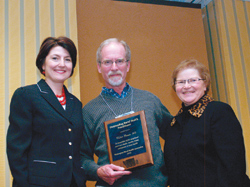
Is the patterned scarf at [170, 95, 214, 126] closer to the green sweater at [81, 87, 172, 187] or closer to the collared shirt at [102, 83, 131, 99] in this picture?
the green sweater at [81, 87, 172, 187]

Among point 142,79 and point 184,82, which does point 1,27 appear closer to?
point 142,79

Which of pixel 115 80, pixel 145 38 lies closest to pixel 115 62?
pixel 115 80

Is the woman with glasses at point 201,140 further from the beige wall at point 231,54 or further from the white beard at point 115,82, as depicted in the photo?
the beige wall at point 231,54

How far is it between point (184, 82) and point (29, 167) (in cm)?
116

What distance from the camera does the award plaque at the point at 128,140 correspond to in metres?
1.49

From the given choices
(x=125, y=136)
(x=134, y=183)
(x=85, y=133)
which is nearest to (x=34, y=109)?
(x=85, y=133)

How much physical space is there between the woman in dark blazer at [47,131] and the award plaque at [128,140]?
0.25 meters

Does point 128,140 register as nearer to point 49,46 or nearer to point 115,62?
point 115,62

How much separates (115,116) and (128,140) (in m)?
0.26

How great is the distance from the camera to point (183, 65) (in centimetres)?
175

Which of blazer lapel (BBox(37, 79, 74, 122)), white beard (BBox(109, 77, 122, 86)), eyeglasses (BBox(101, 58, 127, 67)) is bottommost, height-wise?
blazer lapel (BBox(37, 79, 74, 122))

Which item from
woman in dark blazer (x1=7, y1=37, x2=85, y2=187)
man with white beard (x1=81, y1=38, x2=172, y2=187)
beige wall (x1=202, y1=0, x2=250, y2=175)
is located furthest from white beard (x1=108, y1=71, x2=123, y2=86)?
beige wall (x1=202, y1=0, x2=250, y2=175)

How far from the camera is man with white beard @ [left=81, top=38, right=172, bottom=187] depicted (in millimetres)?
1605

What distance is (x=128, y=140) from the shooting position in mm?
1521
